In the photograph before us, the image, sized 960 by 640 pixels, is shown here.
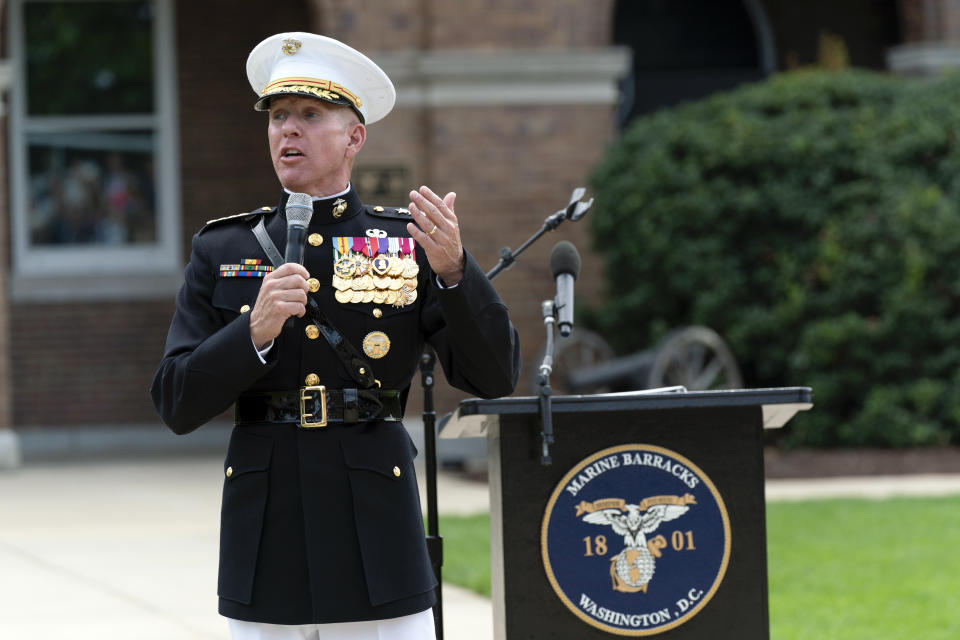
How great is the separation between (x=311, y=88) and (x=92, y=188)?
10127 millimetres

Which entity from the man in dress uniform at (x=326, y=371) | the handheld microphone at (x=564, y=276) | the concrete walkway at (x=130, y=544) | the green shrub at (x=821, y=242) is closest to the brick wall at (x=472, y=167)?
the green shrub at (x=821, y=242)

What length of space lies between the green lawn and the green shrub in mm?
2048

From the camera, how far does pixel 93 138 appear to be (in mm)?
12742

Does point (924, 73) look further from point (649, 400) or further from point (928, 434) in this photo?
point (649, 400)

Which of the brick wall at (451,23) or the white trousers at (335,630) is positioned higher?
the brick wall at (451,23)

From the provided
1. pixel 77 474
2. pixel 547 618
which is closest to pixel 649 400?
pixel 547 618

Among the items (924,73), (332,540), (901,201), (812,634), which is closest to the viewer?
(332,540)

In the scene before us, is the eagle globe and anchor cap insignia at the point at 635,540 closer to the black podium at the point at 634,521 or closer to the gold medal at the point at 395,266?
the black podium at the point at 634,521

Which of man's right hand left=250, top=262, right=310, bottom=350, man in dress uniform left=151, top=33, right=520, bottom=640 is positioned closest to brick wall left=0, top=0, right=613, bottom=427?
man in dress uniform left=151, top=33, right=520, bottom=640

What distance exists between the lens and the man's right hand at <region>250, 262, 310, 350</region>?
2.83 metres

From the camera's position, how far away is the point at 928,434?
10609mm

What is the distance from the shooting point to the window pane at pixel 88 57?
41.4 feet

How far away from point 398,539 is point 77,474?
28.0ft

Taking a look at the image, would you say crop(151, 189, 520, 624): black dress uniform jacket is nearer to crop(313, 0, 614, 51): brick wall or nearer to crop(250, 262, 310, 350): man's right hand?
crop(250, 262, 310, 350): man's right hand
